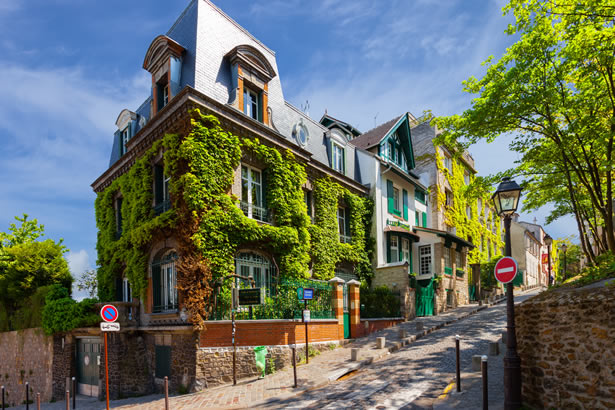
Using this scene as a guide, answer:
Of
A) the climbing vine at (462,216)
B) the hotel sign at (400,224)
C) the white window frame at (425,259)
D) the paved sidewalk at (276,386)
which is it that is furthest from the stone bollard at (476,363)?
the climbing vine at (462,216)

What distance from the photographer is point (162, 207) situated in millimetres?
15898

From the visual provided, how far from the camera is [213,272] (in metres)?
13.9

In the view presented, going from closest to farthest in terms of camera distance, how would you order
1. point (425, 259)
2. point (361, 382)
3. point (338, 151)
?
point (361, 382), point (338, 151), point (425, 259)

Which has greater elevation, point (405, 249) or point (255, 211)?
point (255, 211)

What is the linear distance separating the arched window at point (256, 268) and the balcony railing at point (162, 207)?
10.5ft

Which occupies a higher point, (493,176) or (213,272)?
(493,176)

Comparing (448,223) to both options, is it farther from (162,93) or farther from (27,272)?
(27,272)

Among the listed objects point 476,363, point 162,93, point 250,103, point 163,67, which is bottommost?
point 476,363

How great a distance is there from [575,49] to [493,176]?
6.45m

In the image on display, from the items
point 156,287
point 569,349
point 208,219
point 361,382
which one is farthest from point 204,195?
point 569,349

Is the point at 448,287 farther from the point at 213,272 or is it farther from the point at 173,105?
the point at 173,105

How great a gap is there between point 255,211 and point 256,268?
219 cm

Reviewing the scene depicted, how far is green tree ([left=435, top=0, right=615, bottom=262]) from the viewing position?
12.0 m

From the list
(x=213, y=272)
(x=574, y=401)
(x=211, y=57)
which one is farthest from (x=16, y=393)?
(x=574, y=401)
